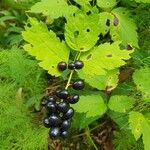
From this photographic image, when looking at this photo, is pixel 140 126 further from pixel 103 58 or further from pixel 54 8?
pixel 54 8

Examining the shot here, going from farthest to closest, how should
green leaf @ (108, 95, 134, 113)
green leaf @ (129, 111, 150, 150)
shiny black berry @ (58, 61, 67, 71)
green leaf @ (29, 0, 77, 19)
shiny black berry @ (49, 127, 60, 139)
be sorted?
green leaf @ (29, 0, 77, 19) → green leaf @ (108, 95, 134, 113) → green leaf @ (129, 111, 150, 150) → shiny black berry @ (58, 61, 67, 71) → shiny black berry @ (49, 127, 60, 139)

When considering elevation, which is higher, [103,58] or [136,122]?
[103,58]

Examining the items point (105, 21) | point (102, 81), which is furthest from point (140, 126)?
point (105, 21)

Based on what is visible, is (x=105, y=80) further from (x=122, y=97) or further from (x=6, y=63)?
(x=6, y=63)

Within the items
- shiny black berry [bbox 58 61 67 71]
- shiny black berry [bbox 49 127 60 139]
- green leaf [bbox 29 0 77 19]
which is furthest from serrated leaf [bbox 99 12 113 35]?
shiny black berry [bbox 49 127 60 139]

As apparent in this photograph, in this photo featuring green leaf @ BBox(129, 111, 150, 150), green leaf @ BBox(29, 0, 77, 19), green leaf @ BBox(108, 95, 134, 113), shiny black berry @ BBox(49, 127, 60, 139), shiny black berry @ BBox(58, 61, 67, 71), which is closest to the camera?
shiny black berry @ BBox(49, 127, 60, 139)

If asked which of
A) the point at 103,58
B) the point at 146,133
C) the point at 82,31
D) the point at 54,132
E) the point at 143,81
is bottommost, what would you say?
the point at 146,133

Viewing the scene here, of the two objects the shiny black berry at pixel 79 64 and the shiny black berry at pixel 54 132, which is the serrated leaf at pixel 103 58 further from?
the shiny black berry at pixel 54 132

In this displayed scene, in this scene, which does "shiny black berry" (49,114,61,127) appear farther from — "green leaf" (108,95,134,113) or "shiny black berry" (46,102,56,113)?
"green leaf" (108,95,134,113)

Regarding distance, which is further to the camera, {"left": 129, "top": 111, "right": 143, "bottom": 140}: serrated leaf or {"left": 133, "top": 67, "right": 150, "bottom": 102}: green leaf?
{"left": 133, "top": 67, "right": 150, "bottom": 102}: green leaf
